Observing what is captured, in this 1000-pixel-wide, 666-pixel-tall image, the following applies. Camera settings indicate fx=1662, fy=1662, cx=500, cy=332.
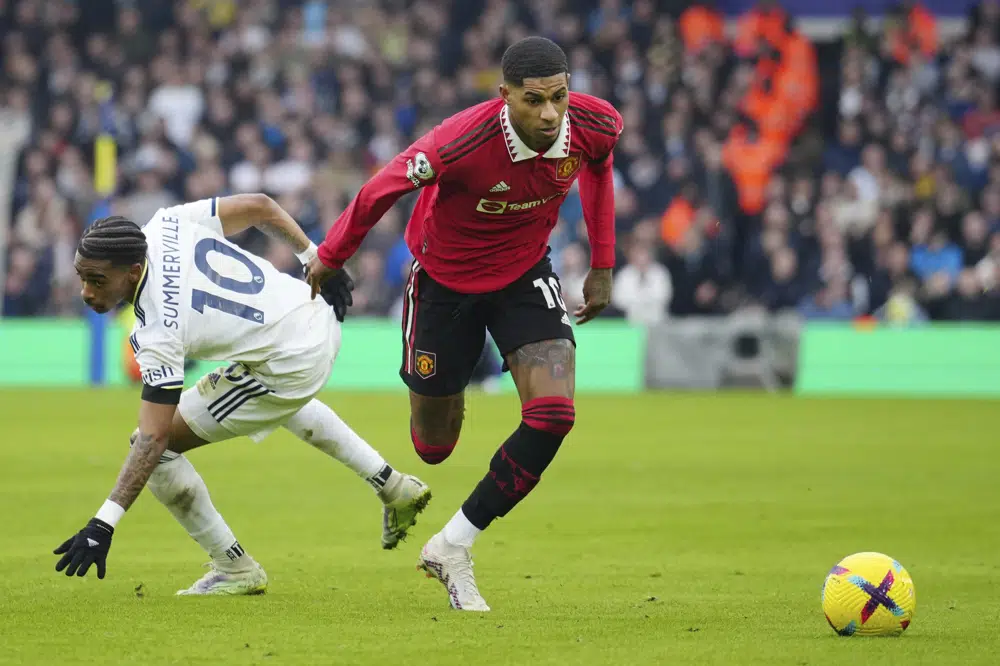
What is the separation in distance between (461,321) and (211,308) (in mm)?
1257

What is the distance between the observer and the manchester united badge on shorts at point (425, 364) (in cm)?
769

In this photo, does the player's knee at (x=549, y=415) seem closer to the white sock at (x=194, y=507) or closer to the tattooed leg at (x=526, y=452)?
the tattooed leg at (x=526, y=452)

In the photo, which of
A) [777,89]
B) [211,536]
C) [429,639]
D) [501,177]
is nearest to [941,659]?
[429,639]

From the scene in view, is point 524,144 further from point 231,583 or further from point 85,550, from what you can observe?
point 85,550

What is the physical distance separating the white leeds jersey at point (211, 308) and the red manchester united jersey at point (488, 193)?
1.27 ft

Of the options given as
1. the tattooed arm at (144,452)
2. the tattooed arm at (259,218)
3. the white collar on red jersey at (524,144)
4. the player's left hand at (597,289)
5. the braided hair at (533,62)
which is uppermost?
the braided hair at (533,62)

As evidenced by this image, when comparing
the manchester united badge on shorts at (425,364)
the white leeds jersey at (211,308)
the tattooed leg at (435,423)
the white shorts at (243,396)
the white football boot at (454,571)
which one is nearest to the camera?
the white leeds jersey at (211,308)

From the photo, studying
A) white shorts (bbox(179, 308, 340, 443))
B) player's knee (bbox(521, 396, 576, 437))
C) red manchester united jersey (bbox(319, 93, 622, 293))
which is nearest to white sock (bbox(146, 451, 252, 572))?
white shorts (bbox(179, 308, 340, 443))

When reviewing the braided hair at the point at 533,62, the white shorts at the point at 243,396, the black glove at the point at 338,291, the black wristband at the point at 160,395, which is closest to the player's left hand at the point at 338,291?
the black glove at the point at 338,291

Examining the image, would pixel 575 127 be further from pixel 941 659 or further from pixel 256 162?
pixel 256 162

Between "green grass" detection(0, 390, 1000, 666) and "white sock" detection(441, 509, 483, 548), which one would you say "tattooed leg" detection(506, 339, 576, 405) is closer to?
"white sock" detection(441, 509, 483, 548)

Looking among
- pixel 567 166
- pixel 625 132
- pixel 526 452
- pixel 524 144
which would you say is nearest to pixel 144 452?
pixel 526 452

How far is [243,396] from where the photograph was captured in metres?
7.23

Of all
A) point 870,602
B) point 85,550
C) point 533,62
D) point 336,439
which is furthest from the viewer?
point 336,439
